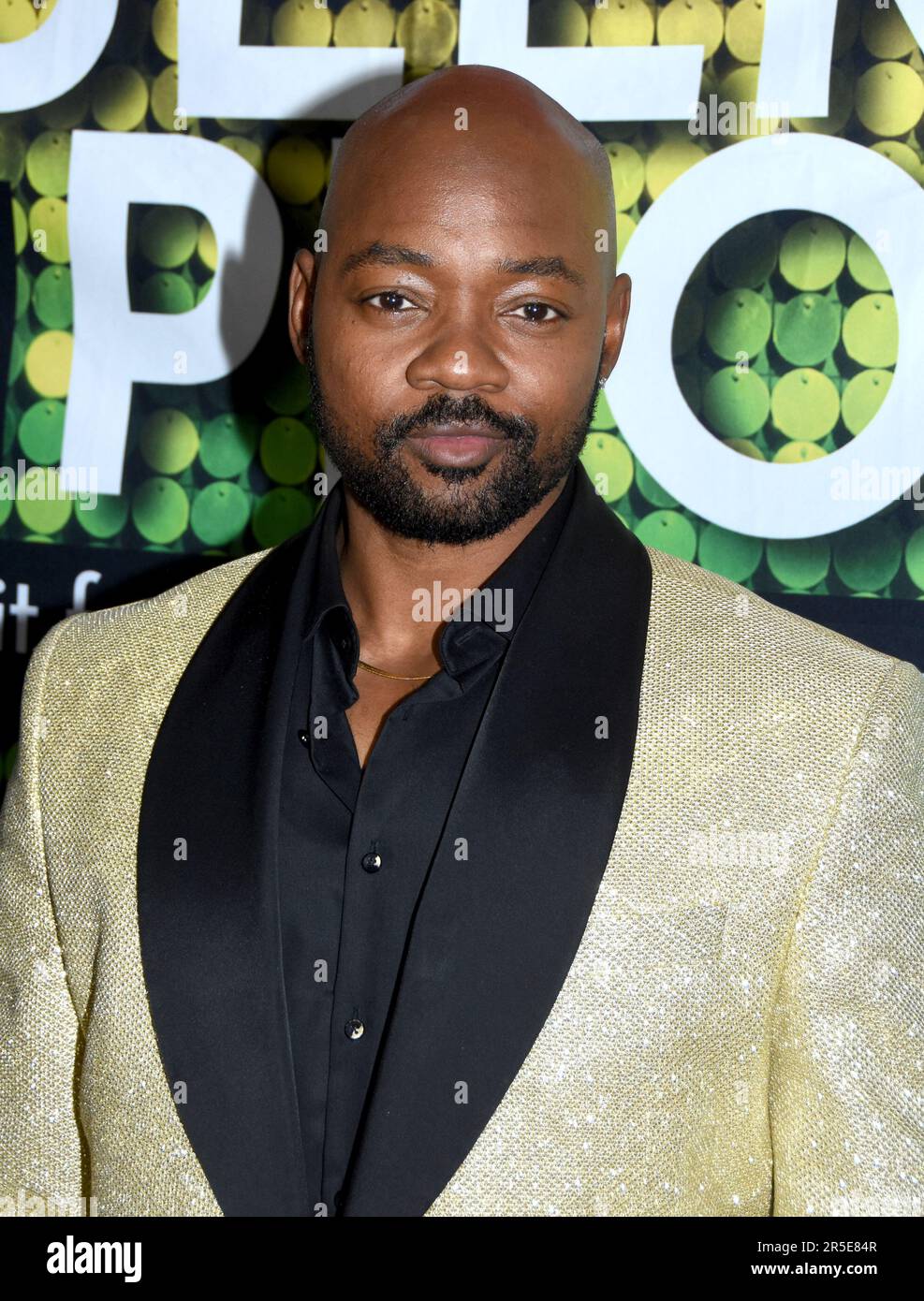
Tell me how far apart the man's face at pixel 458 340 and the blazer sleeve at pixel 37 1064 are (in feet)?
1.56

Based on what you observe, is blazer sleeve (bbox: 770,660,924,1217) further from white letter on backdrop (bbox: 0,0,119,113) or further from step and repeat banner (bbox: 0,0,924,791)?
white letter on backdrop (bbox: 0,0,119,113)

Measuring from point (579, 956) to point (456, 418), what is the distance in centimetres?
46

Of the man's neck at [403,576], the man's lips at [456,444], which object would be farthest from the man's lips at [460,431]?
the man's neck at [403,576]

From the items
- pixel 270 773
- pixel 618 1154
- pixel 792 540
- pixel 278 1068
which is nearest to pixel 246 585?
pixel 270 773

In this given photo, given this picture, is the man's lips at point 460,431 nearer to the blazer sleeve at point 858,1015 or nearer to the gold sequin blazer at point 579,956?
the gold sequin blazer at point 579,956

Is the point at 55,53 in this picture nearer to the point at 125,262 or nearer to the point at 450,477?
the point at 125,262

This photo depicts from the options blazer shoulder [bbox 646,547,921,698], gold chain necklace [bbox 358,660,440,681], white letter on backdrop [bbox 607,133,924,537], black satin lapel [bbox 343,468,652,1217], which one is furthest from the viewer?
white letter on backdrop [bbox 607,133,924,537]

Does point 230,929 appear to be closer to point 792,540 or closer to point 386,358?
point 386,358

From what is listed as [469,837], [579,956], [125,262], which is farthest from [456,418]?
[125,262]

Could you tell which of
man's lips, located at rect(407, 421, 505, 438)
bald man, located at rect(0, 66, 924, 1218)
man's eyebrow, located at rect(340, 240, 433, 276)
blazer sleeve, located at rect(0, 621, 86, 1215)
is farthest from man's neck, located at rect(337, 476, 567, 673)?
blazer sleeve, located at rect(0, 621, 86, 1215)

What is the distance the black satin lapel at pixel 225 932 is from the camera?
3.68 ft

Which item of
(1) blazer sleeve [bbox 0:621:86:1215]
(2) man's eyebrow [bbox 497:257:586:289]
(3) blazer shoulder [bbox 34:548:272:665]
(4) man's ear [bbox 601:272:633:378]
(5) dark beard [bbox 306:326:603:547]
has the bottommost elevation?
(1) blazer sleeve [bbox 0:621:86:1215]

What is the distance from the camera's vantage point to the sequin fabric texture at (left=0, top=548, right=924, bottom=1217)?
1.11 metres
